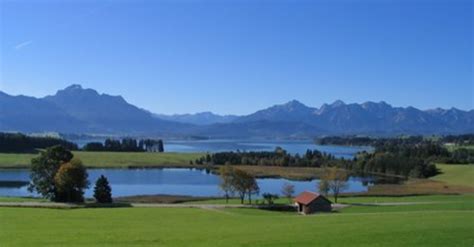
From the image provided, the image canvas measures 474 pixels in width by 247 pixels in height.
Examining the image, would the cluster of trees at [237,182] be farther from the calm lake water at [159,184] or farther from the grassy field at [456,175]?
the grassy field at [456,175]

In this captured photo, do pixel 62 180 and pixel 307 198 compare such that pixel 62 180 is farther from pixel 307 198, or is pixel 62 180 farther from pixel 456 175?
pixel 456 175

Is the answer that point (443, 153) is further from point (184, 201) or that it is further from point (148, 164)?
point (184, 201)

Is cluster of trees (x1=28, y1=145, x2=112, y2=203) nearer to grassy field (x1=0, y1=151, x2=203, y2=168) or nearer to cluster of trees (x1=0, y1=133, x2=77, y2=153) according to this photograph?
grassy field (x1=0, y1=151, x2=203, y2=168)

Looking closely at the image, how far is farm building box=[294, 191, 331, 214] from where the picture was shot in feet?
189

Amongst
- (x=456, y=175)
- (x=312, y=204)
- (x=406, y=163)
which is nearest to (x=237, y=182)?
(x=312, y=204)

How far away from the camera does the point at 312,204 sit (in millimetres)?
57719

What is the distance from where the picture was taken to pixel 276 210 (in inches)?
2373

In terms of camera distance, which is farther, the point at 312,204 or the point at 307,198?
the point at 307,198

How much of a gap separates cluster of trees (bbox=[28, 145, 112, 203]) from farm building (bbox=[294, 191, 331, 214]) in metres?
20.9

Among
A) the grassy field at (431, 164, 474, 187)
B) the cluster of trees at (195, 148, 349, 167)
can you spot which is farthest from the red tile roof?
the cluster of trees at (195, 148, 349, 167)

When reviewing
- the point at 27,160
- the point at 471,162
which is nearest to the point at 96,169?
the point at 27,160

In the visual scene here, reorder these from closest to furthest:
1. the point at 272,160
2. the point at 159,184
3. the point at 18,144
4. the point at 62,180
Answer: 1. the point at 62,180
2. the point at 159,184
3. the point at 272,160
4. the point at 18,144

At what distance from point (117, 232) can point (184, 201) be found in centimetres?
4203

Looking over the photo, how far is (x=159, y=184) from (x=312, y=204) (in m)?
51.6
